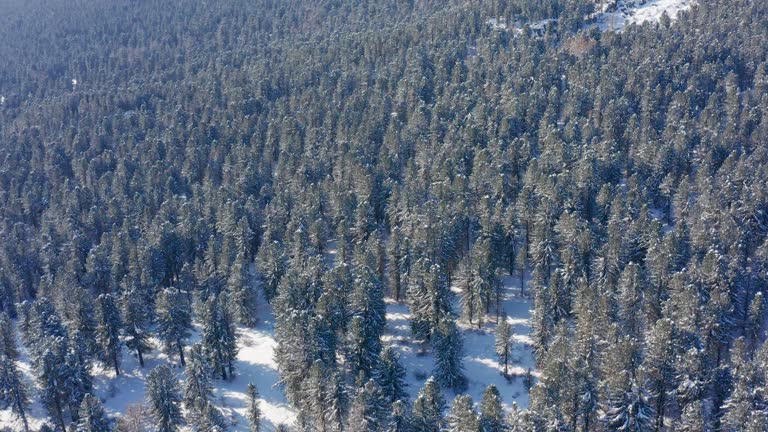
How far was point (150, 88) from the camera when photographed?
18025 cm

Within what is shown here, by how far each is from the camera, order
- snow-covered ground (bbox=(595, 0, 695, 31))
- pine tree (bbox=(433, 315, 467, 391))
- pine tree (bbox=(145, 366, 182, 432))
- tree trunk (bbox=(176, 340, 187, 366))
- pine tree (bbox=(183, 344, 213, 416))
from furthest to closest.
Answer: snow-covered ground (bbox=(595, 0, 695, 31))
tree trunk (bbox=(176, 340, 187, 366))
pine tree (bbox=(433, 315, 467, 391))
pine tree (bbox=(183, 344, 213, 416))
pine tree (bbox=(145, 366, 182, 432))

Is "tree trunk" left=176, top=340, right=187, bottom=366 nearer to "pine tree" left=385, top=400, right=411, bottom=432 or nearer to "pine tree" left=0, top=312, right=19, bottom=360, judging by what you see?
"pine tree" left=0, top=312, right=19, bottom=360

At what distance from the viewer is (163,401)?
66.4 m

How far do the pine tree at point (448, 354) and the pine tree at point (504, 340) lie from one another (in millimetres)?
4378

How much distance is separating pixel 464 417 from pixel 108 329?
46.6 metres

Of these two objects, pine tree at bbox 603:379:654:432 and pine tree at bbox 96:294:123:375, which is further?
pine tree at bbox 96:294:123:375

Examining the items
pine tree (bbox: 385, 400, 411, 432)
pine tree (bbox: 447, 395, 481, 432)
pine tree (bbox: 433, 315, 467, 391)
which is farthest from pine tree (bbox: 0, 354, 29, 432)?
pine tree (bbox: 447, 395, 481, 432)

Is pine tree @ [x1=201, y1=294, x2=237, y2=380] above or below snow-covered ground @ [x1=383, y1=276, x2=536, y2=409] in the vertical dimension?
above

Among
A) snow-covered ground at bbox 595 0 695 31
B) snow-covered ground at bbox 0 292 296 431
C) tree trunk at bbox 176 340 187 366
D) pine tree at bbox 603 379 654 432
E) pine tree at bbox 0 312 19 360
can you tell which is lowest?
snow-covered ground at bbox 0 292 296 431

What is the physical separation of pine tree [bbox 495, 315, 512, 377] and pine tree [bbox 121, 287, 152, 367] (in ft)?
144

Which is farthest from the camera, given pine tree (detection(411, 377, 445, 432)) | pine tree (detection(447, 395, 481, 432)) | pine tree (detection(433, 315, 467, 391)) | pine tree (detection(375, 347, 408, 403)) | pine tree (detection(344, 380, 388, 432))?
pine tree (detection(433, 315, 467, 391))

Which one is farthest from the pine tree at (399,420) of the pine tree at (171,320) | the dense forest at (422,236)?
the pine tree at (171,320)

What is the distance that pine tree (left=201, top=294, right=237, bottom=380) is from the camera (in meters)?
76.2

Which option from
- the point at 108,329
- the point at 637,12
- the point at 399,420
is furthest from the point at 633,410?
the point at 637,12
